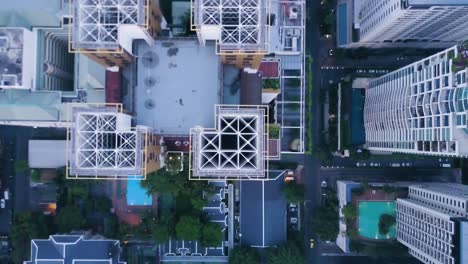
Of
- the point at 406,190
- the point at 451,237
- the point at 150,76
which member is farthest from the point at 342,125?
the point at 150,76

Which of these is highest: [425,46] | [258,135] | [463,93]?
[425,46]

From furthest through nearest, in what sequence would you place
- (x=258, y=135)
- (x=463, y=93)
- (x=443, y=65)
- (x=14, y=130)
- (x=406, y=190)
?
(x=14, y=130)
(x=406, y=190)
(x=443, y=65)
(x=463, y=93)
(x=258, y=135)

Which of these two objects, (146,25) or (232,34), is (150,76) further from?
(232,34)

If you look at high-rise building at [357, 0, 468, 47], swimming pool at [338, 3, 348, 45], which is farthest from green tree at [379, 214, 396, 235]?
swimming pool at [338, 3, 348, 45]

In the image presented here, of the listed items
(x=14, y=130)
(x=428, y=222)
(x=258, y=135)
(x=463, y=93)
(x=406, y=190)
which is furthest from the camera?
(x=14, y=130)

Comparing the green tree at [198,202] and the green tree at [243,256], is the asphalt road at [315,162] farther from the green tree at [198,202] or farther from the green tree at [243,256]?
the green tree at [198,202]

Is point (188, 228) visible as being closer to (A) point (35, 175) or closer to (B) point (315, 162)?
(B) point (315, 162)

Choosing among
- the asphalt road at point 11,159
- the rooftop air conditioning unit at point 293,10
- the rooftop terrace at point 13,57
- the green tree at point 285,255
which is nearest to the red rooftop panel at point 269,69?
the rooftop air conditioning unit at point 293,10
